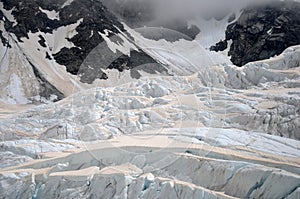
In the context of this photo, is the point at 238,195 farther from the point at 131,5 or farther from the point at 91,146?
the point at 131,5

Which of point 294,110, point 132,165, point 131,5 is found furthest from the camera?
point 131,5

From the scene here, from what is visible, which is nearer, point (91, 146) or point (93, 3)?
point (91, 146)

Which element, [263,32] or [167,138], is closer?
[167,138]

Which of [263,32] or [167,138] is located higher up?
[263,32]

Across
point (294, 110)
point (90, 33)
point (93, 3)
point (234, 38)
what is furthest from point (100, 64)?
point (294, 110)

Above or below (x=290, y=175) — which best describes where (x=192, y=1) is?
above

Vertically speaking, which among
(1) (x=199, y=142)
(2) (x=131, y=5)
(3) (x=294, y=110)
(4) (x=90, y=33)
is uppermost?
(2) (x=131, y=5)

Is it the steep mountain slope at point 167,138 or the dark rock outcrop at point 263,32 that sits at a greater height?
the dark rock outcrop at point 263,32

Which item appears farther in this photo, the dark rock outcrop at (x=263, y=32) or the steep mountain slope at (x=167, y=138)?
the dark rock outcrop at (x=263, y=32)
